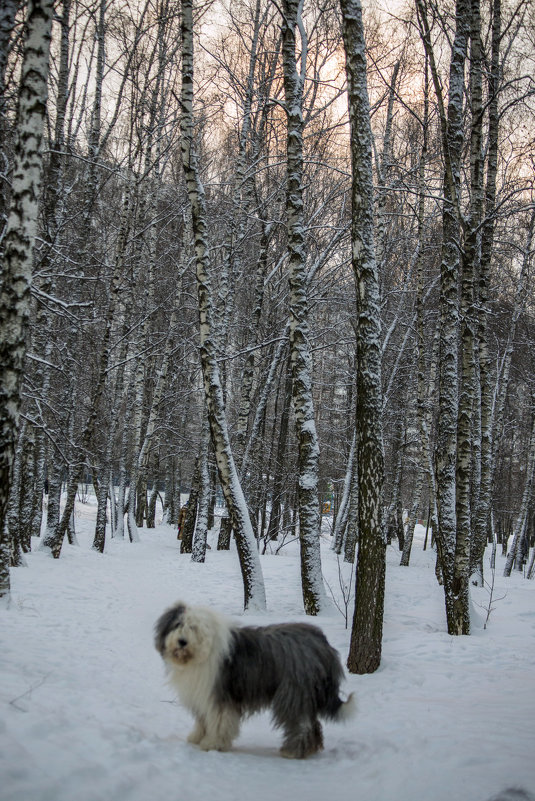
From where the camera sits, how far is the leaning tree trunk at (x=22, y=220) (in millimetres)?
4262

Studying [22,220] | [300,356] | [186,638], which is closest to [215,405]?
[300,356]

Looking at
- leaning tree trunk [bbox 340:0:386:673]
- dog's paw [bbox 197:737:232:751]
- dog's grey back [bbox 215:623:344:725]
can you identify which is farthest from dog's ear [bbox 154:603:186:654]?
leaning tree trunk [bbox 340:0:386:673]

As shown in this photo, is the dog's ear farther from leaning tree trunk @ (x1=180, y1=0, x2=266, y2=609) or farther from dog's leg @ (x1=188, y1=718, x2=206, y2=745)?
leaning tree trunk @ (x1=180, y1=0, x2=266, y2=609)

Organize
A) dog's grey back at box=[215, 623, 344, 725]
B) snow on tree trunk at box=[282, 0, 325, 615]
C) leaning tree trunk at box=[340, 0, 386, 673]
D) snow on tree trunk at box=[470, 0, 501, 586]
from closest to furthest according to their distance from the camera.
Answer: dog's grey back at box=[215, 623, 344, 725] < leaning tree trunk at box=[340, 0, 386, 673] < snow on tree trunk at box=[282, 0, 325, 615] < snow on tree trunk at box=[470, 0, 501, 586]

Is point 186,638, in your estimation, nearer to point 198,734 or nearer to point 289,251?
point 198,734

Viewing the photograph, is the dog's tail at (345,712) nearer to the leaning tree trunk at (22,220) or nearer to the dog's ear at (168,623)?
the dog's ear at (168,623)

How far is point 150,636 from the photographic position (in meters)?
7.50

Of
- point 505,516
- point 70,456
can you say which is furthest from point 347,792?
point 505,516

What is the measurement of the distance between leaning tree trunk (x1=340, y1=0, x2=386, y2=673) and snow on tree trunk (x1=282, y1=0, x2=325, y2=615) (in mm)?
2180

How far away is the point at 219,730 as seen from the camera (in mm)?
4047

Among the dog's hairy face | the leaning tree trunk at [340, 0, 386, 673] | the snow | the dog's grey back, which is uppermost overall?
the leaning tree trunk at [340, 0, 386, 673]

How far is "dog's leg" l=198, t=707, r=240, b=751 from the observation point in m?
4.02

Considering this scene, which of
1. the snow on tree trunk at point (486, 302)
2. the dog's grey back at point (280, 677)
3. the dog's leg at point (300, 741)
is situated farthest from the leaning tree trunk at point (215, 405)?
the snow on tree trunk at point (486, 302)

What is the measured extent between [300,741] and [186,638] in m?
1.17
